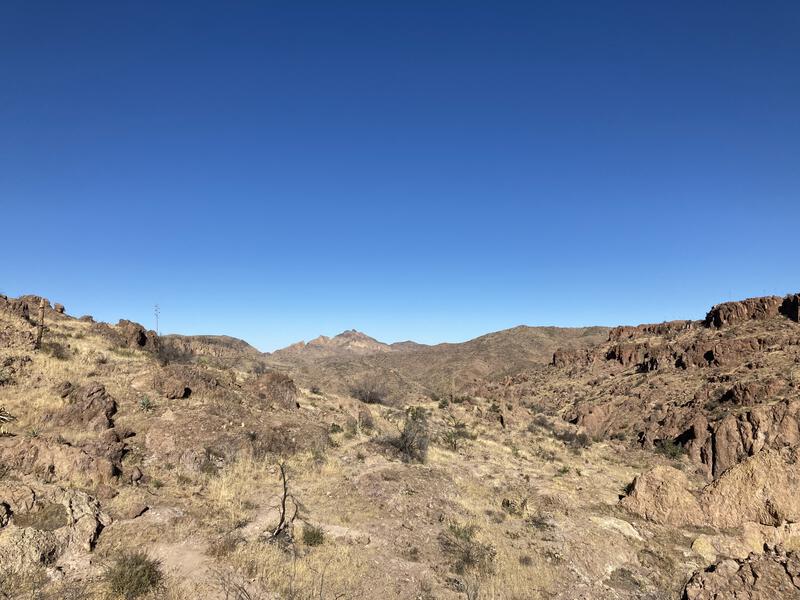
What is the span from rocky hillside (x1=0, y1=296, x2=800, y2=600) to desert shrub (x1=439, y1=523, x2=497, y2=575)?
0.06 meters

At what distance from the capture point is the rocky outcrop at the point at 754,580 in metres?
7.34

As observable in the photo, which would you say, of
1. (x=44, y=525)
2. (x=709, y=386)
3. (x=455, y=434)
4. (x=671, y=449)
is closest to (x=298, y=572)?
(x=44, y=525)

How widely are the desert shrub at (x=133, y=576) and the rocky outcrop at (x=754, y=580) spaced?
31.0ft

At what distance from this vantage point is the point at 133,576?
6887 mm

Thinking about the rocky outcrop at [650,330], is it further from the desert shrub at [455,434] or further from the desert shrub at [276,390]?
the desert shrub at [276,390]

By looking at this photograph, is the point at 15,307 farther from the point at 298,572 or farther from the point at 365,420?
the point at 298,572

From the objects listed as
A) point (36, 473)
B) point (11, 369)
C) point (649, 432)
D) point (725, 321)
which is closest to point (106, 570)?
point (36, 473)

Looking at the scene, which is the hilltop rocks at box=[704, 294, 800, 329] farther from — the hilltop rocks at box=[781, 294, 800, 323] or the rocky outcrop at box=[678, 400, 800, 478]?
the rocky outcrop at box=[678, 400, 800, 478]

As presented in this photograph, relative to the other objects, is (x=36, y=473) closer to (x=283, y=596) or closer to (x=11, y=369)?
(x=283, y=596)

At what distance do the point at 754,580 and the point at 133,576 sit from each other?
408 inches

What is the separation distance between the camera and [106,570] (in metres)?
7.26

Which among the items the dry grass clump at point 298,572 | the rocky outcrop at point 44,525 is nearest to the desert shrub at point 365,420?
the dry grass clump at point 298,572

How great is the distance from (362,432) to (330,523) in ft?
29.8

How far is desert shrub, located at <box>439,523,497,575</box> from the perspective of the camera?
31.3 ft
